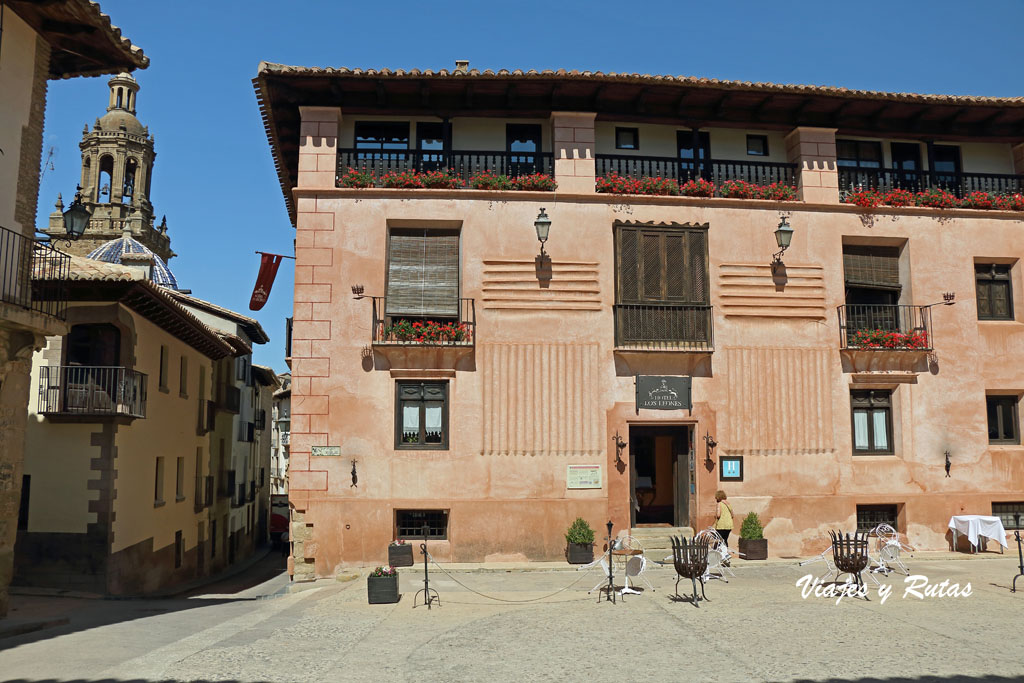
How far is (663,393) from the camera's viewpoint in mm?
18469

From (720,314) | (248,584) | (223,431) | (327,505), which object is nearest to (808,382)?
(720,314)

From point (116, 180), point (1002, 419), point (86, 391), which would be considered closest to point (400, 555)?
point (86, 391)

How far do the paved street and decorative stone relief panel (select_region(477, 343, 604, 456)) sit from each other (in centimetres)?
342

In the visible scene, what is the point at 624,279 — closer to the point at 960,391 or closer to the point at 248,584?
Answer: the point at 960,391

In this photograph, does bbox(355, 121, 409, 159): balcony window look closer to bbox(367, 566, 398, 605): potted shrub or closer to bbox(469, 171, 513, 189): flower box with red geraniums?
bbox(469, 171, 513, 189): flower box with red geraniums

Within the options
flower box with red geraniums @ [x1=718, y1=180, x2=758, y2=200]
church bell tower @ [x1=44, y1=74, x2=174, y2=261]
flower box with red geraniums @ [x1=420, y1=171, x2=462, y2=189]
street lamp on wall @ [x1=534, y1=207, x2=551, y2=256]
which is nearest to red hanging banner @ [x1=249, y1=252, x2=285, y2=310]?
flower box with red geraniums @ [x1=420, y1=171, x2=462, y2=189]

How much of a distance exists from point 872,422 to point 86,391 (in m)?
18.5

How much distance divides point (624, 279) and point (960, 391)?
8.63 meters

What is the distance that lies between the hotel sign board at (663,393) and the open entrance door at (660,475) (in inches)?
23.6

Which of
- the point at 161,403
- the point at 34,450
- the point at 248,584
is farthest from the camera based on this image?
the point at 248,584

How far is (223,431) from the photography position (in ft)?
107

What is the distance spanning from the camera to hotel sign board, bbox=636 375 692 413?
60.3ft

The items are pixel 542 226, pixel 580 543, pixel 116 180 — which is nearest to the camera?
pixel 580 543

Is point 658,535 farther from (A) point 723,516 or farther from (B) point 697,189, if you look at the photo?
(B) point 697,189
